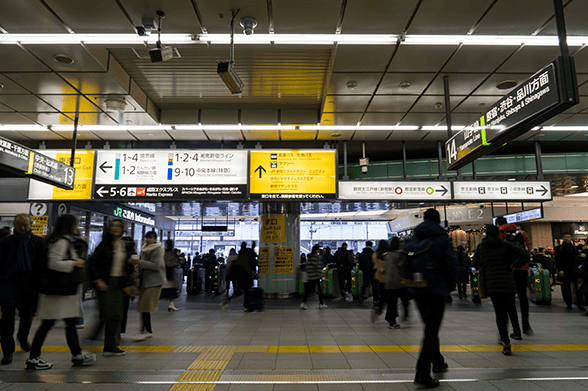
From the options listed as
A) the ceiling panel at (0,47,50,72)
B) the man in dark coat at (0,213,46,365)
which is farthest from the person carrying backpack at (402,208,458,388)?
the ceiling panel at (0,47,50,72)

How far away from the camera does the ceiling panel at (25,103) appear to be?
22.1 ft

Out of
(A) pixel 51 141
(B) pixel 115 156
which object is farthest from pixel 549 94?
(A) pixel 51 141

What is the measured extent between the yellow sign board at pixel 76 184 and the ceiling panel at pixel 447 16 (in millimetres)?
6618

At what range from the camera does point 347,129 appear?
27.9 feet

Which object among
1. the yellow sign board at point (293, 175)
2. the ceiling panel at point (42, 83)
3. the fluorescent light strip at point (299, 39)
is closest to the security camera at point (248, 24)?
the fluorescent light strip at point (299, 39)

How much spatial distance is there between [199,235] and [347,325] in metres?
19.9

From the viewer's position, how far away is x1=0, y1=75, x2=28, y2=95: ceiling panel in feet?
20.0

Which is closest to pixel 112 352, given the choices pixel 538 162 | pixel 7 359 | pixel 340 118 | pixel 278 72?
pixel 7 359

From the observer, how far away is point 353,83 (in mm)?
6305

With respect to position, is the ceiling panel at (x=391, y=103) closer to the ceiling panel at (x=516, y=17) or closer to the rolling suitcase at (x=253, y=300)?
the ceiling panel at (x=516, y=17)

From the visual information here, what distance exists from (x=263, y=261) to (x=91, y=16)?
24.1ft

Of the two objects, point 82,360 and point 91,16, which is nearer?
point 82,360

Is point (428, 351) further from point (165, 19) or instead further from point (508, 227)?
point (165, 19)

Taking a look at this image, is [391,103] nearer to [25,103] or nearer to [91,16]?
[91,16]
